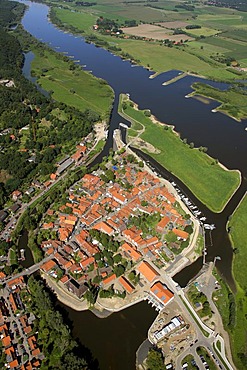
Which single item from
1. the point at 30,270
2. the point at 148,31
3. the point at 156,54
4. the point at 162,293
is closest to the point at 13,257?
the point at 30,270

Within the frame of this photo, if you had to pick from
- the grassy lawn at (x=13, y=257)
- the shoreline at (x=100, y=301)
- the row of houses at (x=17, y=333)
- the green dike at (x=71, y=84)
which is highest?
the green dike at (x=71, y=84)

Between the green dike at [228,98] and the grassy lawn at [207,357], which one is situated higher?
the green dike at [228,98]

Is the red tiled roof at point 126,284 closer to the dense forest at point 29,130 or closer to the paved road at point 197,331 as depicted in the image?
the paved road at point 197,331

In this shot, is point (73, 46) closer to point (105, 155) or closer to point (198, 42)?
point (198, 42)

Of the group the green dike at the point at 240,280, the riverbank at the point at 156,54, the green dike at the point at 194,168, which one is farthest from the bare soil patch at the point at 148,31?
the green dike at the point at 240,280

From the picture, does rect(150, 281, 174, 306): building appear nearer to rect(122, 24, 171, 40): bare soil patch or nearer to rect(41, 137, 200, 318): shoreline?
rect(41, 137, 200, 318): shoreline

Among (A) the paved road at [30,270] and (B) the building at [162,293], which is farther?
(A) the paved road at [30,270]

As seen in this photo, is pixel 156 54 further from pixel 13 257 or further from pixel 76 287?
pixel 76 287
